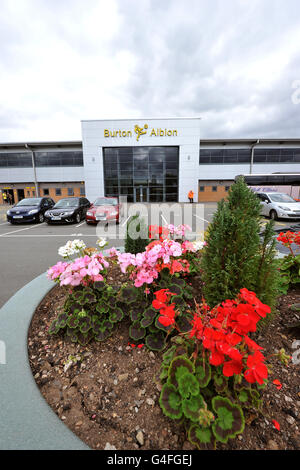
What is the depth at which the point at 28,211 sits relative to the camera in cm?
1138

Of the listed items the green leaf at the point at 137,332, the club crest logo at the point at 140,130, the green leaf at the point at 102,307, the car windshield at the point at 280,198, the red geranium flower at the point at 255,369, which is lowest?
the green leaf at the point at 137,332

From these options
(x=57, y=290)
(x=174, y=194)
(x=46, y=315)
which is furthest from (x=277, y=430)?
(x=174, y=194)

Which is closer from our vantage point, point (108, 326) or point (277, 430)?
point (277, 430)

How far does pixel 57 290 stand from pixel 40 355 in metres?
1.09

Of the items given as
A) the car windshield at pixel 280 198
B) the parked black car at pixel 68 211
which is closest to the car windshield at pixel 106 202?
the parked black car at pixel 68 211

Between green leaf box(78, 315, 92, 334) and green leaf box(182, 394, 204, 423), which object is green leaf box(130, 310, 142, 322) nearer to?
green leaf box(78, 315, 92, 334)

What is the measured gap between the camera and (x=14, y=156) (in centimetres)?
2911

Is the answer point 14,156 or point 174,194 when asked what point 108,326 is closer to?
point 174,194

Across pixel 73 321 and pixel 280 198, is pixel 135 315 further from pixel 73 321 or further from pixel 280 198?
pixel 280 198

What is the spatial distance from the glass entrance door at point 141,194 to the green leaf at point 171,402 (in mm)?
26001

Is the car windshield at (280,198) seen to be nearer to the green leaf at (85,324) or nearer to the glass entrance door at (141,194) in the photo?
the green leaf at (85,324)

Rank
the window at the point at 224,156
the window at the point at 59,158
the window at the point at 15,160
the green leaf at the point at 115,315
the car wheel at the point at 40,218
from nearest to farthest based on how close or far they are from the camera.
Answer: the green leaf at the point at 115,315, the car wheel at the point at 40,218, the window at the point at 224,156, the window at the point at 59,158, the window at the point at 15,160

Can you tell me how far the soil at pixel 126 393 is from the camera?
1101 mm

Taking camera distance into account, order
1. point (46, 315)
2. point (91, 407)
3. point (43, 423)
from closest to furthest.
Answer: point (43, 423) → point (91, 407) → point (46, 315)
